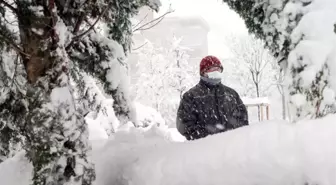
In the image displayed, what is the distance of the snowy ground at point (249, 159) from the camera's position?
2.00 metres

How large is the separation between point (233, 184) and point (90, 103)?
2.06 m

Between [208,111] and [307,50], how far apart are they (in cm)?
108

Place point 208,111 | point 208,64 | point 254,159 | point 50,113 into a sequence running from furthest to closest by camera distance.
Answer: point 208,64 → point 208,111 → point 50,113 → point 254,159

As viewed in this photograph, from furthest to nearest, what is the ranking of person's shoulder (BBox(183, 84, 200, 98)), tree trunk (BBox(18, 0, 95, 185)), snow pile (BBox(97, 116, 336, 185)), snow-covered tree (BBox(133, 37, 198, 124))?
1. snow-covered tree (BBox(133, 37, 198, 124))
2. person's shoulder (BBox(183, 84, 200, 98))
3. tree trunk (BBox(18, 0, 95, 185))
4. snow pile (BBox(97, 116, 336, 185))

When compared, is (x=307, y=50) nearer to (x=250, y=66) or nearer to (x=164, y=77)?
(x=164, y=77)

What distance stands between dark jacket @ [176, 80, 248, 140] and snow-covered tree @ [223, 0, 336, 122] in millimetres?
576

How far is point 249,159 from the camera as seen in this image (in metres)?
2.12

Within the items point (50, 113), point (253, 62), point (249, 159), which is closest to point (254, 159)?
point (249, 159)

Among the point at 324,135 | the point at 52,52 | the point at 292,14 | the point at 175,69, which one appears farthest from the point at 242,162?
the point at 175,69

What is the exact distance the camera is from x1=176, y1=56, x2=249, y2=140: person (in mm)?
3730

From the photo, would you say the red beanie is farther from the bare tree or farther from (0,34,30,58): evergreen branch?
the bare tree

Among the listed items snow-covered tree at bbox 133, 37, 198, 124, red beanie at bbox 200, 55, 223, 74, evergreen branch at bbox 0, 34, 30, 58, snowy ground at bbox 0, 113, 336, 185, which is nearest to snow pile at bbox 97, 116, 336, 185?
snowy ground at bbox 0, 113, 336, 185

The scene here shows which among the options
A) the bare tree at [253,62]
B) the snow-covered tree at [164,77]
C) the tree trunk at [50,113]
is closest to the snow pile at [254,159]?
the tree trunk at [50,113]

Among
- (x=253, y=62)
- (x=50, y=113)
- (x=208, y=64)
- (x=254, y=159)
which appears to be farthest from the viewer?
(x=253, y=62)
